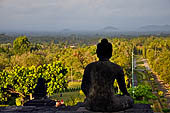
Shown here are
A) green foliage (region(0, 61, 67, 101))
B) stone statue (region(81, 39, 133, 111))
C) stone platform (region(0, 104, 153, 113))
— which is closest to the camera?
stone statue (region(81, 39, 133, 111))

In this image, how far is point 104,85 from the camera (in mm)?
4797

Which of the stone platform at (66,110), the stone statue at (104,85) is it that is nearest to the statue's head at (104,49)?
the stone statue at (104,85)

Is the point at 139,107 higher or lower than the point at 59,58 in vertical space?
higher

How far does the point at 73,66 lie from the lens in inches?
1554

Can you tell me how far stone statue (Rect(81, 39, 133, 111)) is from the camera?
4750 mm

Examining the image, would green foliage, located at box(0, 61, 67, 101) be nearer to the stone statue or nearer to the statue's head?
the stone statue

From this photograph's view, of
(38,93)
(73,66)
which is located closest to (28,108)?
(38,93)

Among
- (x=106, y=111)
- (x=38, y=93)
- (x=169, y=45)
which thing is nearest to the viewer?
(x=106, y=111)

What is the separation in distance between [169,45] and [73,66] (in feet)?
141

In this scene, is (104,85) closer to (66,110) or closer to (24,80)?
(66,110)

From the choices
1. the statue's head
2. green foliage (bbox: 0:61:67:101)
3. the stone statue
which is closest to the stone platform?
the stone statue

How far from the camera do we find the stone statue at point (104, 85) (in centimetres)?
475

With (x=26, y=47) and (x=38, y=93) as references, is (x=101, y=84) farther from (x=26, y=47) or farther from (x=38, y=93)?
(x=26, y=47)

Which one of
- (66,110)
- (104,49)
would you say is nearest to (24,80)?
(66,110)
